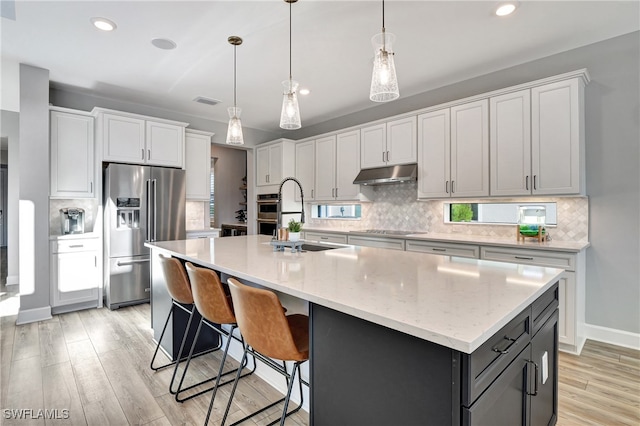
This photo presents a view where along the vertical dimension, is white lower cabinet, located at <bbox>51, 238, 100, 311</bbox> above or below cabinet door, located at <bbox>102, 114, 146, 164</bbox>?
below

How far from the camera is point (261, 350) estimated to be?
1.48 meters

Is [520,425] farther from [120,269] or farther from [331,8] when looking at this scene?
[120,269]

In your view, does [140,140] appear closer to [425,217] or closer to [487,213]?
[425,217]

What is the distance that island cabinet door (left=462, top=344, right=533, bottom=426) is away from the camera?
944 mm

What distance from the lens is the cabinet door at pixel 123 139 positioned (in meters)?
4.06

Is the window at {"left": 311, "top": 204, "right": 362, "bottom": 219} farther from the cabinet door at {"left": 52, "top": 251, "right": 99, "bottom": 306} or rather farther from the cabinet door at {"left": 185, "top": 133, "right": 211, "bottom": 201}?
the cabinet door at {"left": 52, "top": 251, "right": 99, "bottom": 306}

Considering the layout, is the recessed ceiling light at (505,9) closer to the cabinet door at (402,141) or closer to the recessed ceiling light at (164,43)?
the cabinet door at (402,141)

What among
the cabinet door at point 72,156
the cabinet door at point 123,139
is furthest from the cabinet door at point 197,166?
the cabinet door at point 72,156

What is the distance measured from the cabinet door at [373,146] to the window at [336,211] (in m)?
0.89

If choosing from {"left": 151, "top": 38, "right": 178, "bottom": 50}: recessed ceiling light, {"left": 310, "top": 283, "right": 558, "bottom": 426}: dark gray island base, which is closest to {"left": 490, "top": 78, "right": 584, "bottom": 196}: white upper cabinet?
{"left": 310, "top": 283, "right": 558, "bottom": 426}: dark gray island base

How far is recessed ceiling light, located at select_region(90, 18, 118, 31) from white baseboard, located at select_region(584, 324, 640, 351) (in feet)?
16.6

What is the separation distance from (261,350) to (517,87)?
3.38 m

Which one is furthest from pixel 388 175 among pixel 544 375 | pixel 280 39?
pixel 544 375

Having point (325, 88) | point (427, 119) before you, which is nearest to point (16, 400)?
point (325, 88)
